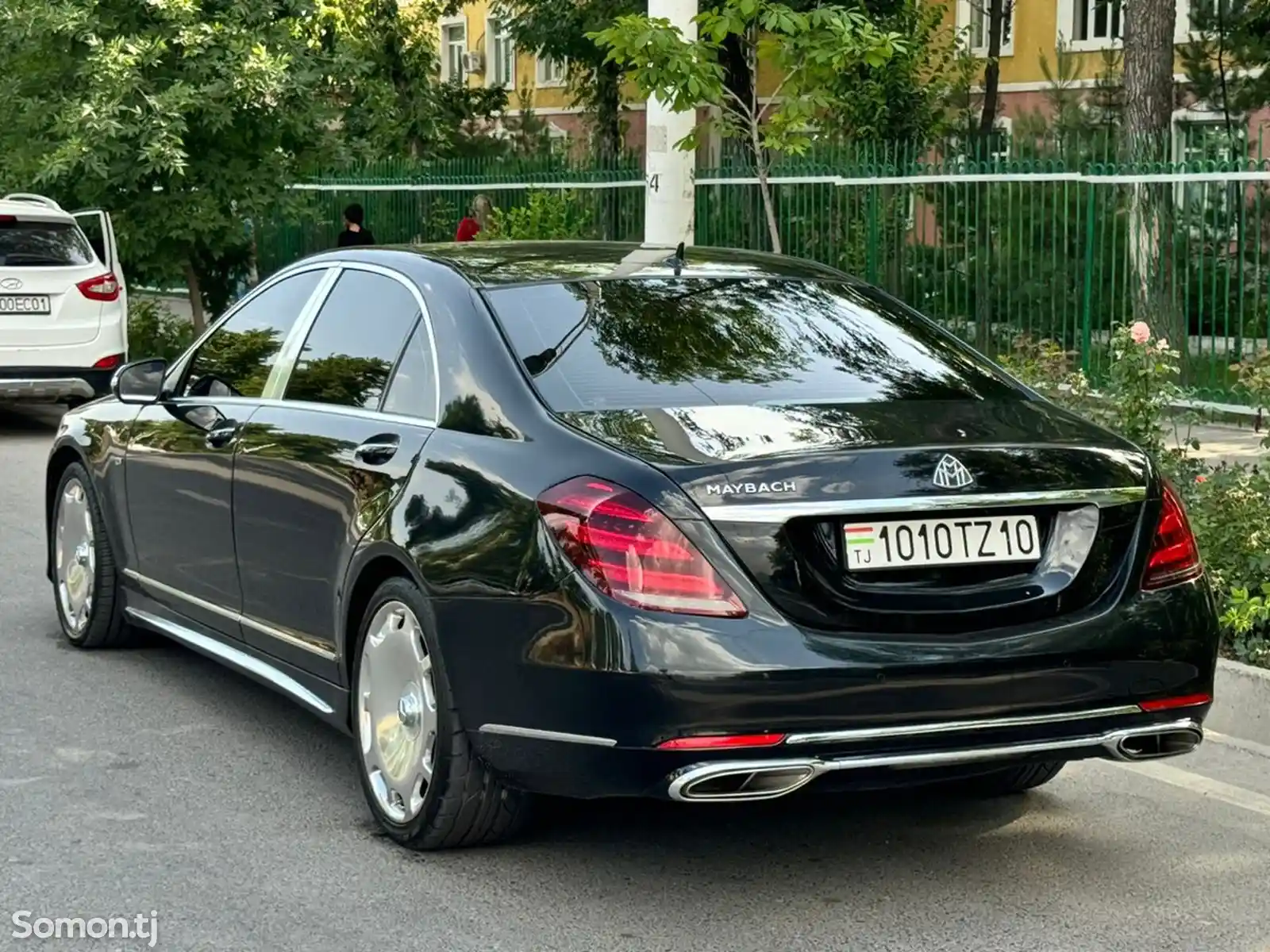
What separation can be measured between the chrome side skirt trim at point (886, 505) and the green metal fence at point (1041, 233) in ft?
27.3

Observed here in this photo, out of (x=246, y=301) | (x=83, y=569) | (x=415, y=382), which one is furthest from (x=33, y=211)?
(x=415, y=382)

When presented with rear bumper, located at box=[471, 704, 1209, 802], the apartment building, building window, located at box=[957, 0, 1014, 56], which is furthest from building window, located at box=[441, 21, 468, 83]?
rear bumper, located at box=[471, 704, 1209, 802]

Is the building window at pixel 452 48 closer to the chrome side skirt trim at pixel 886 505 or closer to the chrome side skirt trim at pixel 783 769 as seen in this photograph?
the chrome side skirt trim at pixel 886 505

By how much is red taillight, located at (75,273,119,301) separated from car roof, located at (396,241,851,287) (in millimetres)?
10442

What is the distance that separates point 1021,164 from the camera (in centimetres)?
1580

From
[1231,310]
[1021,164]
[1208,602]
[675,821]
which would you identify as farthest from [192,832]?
[1021,164]

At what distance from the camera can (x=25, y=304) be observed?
15.8 meters

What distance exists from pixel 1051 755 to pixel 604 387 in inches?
54.3

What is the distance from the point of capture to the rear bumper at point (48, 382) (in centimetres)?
1577

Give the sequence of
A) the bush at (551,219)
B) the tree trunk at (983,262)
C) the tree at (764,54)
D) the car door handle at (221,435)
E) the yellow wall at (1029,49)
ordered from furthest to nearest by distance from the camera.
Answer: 1. the yellow wall at (1029,49)
2. the bush at (551,219)
3. the tree trunk at (983,262)
4. the tree at (764,54)
5. the car door handle at (221,435)

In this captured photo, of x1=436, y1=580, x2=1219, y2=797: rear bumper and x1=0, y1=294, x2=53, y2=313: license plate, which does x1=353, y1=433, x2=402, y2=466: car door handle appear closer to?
x1=436, y1=580, x2=1219, y2=797: rear bumper

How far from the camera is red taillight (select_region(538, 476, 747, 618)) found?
446 cm

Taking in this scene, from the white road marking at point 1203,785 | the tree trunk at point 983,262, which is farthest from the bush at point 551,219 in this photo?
the white road marking at point 1203,785

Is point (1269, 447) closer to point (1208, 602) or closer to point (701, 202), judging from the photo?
point (1208, 602)
